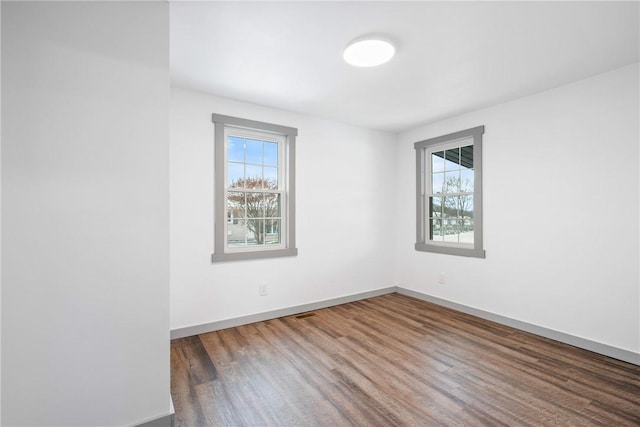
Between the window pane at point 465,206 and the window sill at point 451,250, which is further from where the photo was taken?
the window pane at point 465,206

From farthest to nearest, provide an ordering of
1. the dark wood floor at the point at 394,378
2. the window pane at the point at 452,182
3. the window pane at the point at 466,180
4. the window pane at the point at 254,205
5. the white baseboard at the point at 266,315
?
the window pane at the point at 452,182 < the window pane at the point at 466,180 < the window pane at the point at 254,205 < the white baseboard at the point at 266,315 < the dark wood floor at the point at 394,378

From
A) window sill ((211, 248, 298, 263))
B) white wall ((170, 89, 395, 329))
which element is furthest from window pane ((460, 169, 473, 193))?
window sill ((211, 248, 298, 263))

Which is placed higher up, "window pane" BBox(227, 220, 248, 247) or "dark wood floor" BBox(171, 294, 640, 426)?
"window pane" BBox(227, 220, 248, 247)

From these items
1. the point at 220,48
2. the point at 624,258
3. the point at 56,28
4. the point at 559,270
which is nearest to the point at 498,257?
the point at 559,270

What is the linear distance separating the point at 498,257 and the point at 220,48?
3.61 m

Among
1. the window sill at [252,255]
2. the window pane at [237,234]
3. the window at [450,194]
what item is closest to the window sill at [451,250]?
Result: the window at [450,194]

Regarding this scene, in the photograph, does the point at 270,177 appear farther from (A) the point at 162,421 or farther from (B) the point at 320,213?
(A) the point at 162,421

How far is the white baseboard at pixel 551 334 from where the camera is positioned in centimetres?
259

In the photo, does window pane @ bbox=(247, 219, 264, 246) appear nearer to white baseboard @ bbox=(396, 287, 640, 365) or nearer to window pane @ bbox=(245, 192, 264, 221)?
window pane @ bbox=(245, 192, 264, 221)

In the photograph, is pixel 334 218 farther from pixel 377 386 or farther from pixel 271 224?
pixel 377 386

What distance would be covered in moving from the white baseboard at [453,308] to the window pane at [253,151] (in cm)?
185

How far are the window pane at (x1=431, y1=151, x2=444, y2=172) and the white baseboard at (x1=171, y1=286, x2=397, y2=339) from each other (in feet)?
6.51

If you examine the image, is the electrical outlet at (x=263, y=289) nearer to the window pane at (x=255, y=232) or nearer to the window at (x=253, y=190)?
the window at (x=253, y=190)

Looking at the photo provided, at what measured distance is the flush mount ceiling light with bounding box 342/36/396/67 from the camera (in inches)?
86.4
